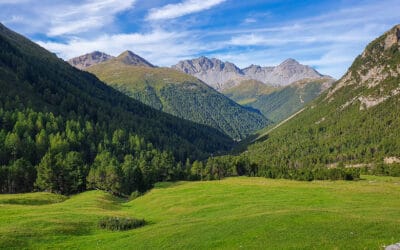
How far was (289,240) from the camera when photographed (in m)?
36.1

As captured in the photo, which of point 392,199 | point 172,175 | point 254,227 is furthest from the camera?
point 172,175

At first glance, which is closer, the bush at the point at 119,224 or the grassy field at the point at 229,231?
the grassy field at the point at 229,231

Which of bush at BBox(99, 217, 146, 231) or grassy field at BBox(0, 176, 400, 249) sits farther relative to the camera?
bush at BBox(99, 217, 146, 231)

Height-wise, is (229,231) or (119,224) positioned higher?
(229,231)

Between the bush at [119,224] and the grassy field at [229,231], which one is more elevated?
the grassy field at [229,231]

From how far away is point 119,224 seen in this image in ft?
180

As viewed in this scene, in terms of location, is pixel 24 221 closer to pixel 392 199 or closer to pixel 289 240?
pixel 289 240

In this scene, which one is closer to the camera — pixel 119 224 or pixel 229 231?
pixel 229 231

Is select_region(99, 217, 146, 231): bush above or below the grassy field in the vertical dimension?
below

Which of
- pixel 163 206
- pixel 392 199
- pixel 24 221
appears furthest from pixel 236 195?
pixel 24 221

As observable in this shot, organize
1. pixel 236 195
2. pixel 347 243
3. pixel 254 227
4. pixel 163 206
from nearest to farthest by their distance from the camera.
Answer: pixel 347 243, pixel 254 227, pixel 163 206, pixel 236 195

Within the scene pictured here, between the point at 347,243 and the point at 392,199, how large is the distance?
1724 inches

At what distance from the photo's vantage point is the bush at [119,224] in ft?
178

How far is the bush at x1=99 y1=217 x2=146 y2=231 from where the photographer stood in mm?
54375
